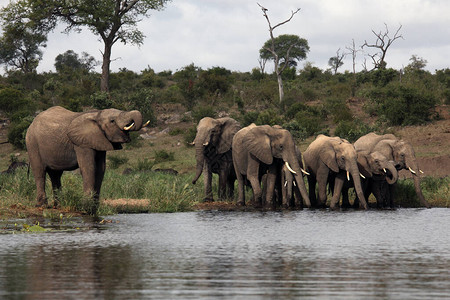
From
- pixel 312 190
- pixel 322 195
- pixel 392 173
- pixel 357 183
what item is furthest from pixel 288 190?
pixel 392 173

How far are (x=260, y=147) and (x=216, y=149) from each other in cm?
173

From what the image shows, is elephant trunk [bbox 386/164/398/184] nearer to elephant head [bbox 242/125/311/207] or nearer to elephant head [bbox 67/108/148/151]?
elephant head [bbox 242/125/311/207]

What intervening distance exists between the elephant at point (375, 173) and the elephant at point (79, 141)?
6.37m

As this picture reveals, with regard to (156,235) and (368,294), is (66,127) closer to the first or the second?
(156,235)

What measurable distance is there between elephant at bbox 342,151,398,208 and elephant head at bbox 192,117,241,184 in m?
3.18

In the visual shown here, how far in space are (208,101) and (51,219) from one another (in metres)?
35.5

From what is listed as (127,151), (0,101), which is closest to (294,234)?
(127,151)

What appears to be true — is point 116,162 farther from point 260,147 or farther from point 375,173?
point 375,173

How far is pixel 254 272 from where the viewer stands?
8.21 m

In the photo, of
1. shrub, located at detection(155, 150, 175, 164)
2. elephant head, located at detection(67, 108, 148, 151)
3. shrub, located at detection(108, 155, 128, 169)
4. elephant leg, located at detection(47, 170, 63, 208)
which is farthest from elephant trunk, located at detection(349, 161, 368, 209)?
shrub, located at detection(108, 155, 128, 169)

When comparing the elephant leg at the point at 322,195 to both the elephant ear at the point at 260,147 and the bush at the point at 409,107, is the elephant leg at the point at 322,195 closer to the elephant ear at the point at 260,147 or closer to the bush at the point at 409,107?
the elephant ear at the point at 260,147

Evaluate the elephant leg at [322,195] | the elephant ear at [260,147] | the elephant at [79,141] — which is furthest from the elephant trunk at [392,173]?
the elephant at [79,141]

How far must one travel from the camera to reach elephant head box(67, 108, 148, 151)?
14.6m

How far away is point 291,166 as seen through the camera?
58.7ft
